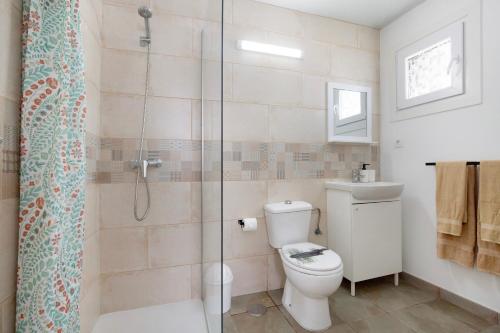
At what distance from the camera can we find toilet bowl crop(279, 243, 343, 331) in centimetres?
148

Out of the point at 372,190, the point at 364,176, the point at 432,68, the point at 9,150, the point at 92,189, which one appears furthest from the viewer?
the point at 364,176

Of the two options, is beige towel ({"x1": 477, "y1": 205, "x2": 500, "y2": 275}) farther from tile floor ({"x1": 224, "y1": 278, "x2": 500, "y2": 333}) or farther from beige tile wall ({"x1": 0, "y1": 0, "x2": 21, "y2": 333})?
beige tile wall ({"x1": 0, "y1": 0, "x2": 21, "y2": 333})

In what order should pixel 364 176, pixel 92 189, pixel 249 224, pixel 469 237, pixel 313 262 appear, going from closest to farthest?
pixel 92 189, pixel 313 262, pixel 469 237, pixel 249 224, pixel 364 176

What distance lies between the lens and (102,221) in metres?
1.60

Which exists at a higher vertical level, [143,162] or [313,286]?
[143,162]

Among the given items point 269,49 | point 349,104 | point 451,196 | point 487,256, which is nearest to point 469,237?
point 487,256

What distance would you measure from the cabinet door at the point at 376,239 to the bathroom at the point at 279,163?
0.04 feet

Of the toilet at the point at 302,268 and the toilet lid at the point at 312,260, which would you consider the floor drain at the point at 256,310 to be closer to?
the toilet at the point at 302,268

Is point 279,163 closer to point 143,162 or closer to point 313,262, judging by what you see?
point 313,262

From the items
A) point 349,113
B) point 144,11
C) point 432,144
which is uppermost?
point 144,11

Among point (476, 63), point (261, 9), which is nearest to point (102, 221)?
point (261, 9)

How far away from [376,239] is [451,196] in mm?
627

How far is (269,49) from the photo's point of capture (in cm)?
204

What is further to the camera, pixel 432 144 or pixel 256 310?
pixel 432 144
